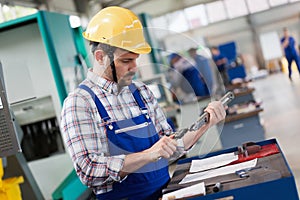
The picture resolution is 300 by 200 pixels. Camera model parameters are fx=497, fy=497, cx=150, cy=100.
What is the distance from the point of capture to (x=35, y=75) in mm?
4473

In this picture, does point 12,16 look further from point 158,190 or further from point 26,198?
point 158,190

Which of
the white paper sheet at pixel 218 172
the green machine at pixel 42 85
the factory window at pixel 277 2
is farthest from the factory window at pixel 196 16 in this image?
the white paper sheet at pixel 218 172

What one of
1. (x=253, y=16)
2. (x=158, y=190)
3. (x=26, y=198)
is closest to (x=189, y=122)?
(x=158, y=190)

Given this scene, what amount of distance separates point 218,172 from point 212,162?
229 millimetres

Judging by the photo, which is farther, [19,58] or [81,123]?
[19,58]

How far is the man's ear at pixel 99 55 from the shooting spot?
201 cm

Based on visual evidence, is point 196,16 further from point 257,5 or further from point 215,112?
point 215,112

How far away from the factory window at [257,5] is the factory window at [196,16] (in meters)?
1.90

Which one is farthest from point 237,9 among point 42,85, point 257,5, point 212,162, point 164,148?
point 164,148

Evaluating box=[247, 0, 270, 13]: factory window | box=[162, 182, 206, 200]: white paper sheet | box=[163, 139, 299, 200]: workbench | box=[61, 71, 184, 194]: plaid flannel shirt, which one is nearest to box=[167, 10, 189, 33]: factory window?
box=[247, 0, 270, 13]: factory window

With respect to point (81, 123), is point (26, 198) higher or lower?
lower

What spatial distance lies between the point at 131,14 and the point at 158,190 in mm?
746

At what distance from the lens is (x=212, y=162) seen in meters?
2.14

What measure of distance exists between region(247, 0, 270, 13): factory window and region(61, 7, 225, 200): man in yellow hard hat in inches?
750
